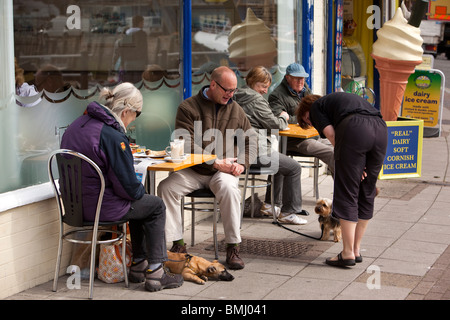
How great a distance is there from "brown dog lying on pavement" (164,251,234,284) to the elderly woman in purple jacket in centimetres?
Result: 11

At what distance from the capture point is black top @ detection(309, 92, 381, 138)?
5559 mm

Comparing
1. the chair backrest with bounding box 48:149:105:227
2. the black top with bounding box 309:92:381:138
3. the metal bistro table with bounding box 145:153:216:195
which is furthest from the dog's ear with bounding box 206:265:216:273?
the black top with bounding box 309:92:381:138

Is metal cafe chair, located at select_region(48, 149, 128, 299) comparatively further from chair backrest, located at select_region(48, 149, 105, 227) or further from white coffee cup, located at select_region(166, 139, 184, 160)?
white coffee cup, located at select_region(166, 139, 184, 160)

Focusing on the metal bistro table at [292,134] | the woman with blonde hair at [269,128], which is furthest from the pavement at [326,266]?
the metal bistro table at [292,134]

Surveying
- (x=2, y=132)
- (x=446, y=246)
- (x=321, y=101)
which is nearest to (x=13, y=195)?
(x=2, y=132)

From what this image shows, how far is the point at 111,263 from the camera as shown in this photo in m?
5.29

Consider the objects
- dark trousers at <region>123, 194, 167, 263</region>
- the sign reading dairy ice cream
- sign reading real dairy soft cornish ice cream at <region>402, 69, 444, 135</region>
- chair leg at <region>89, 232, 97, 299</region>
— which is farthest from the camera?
sign reading real dairy soft cornish ice cream at <region>402, 69, 444, 135</region>

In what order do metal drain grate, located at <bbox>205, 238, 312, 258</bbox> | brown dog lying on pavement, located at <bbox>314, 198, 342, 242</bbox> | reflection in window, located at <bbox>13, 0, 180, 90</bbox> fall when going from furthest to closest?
brown dog lying on pavement, located at <bbox>314, 198, 342, 242</bbox> < metal drain grate, located at <bbox>205, 238, 312, 258</bbox> < reflection in window, located at <bbox>13, 0, 180, 90</bbox>

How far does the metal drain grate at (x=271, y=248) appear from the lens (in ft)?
20.4

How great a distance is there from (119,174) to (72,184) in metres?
0.32

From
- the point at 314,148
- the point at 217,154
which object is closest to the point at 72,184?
the point at 217,154
